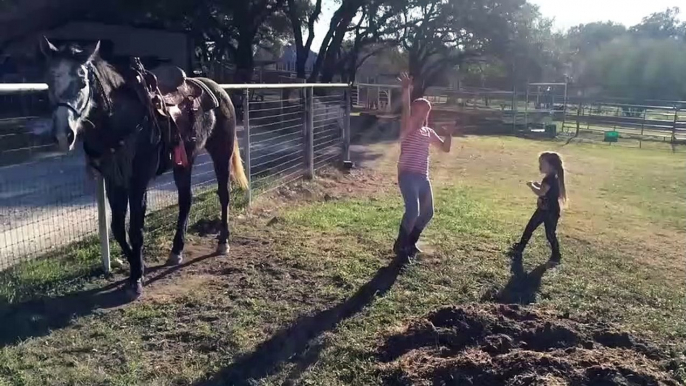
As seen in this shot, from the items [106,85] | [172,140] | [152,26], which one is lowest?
[172,140]

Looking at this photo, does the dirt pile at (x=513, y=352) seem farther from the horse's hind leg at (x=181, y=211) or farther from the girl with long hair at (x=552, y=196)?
the horse's hind leg at (x=181, y=211)

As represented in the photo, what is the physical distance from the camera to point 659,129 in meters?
23.2

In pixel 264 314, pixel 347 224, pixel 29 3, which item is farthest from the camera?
pixel 29 3

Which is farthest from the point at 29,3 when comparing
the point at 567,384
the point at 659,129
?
the point at 659,129

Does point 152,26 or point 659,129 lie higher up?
point 152,26

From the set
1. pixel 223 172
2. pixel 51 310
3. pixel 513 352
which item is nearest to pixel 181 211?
pixel 223 172

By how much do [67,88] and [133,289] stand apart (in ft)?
5.73

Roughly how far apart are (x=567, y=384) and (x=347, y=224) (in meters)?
4.27

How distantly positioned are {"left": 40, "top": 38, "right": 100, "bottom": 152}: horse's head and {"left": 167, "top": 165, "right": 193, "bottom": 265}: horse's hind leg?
5.88 ft

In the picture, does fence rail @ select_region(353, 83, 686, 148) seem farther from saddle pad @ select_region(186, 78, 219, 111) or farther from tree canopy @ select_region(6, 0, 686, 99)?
saddle pad @ select_region(186, 78, 219, 111)

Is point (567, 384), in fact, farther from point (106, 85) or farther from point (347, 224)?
point (347, 224)

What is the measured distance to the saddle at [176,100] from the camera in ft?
15.6

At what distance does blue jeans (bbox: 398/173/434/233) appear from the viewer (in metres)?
5.60

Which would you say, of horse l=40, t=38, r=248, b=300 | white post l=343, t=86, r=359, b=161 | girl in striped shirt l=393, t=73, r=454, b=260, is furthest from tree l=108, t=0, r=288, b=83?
girl in striped shirt l=393, t=73, r=454, b=260
